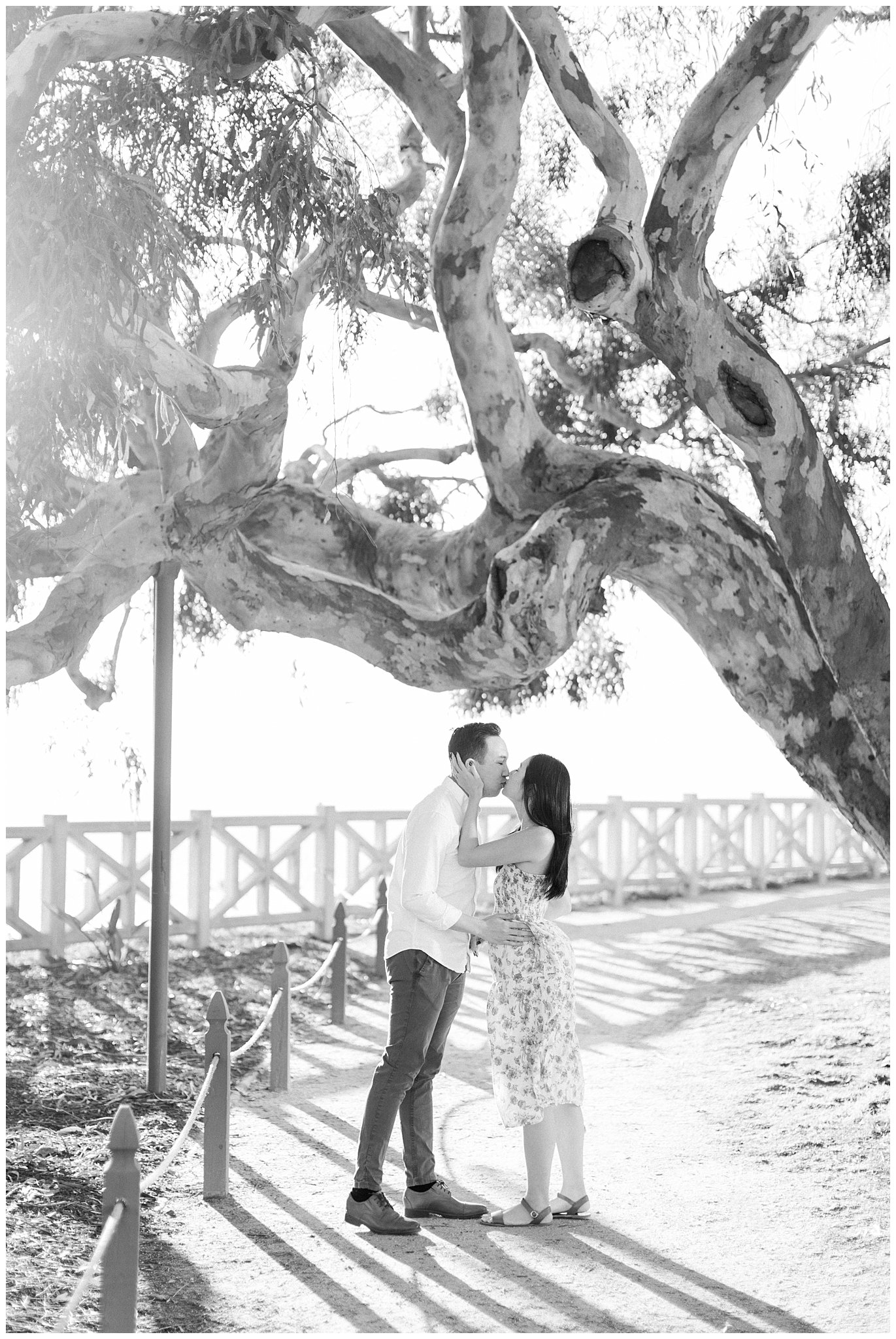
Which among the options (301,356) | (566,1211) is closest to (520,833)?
(566,1211)

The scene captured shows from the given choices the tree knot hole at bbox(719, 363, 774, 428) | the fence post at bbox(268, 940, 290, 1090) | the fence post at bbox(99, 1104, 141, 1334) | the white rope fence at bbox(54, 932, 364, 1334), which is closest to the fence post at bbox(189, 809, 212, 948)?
the white rope fence at bbox(54, 932, 364, 1334)

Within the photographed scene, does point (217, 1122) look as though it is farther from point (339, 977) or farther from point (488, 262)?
point (339, 977)

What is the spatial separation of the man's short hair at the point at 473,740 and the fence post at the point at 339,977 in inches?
196

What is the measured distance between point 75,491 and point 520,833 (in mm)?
3926

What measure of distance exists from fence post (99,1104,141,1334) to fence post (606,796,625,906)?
13495 mm

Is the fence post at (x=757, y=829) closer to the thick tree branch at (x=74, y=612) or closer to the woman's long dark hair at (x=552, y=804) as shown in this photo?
the thick tree branch at (x=74, y=612)

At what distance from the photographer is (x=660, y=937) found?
14281 mm

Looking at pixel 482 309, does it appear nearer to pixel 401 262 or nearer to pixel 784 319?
pixel 401 262

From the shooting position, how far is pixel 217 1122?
553 centimetres

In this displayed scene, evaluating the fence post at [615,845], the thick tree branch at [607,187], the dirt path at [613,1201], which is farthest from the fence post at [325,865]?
the thick tree branch at [607,187]

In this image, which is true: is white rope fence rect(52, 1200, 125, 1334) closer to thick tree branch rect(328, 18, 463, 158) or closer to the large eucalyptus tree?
the large eucalyptus tree

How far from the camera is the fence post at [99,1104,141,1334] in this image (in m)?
3.71

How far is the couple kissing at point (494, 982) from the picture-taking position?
5.07m

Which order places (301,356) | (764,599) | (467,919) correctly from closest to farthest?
(467,919), (764,599), (301,356)
